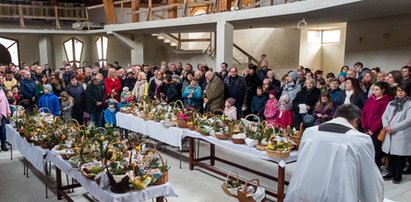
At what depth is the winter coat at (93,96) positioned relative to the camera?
7.66m

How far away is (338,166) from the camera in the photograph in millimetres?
2551

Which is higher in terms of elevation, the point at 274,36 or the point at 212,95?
the point at 274,36

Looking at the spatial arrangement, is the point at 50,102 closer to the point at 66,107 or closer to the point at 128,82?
the point at 66,107

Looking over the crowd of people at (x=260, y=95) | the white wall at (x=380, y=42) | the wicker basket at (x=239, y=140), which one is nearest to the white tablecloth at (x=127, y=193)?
the wicker basket at (x=239, y=140)

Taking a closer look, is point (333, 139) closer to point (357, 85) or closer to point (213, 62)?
point (357, 85)

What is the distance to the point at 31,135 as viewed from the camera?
500cm

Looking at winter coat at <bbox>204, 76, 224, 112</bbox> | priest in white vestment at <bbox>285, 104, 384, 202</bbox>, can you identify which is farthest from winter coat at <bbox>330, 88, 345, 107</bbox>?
priest in white vestment at <bbox>285, 104, 384, 202</bbox>

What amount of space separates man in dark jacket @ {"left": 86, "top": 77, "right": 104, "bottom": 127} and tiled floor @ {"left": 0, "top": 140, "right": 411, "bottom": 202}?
1774mm

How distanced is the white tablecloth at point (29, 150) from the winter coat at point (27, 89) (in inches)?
91.3

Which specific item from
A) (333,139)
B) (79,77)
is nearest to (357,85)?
(333,139)

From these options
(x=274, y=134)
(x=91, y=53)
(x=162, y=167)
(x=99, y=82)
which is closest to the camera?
(x=162, y=167)

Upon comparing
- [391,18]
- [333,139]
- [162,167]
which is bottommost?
[162,167]

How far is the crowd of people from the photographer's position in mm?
5203

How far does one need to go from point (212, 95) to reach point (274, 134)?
2.92 meters
